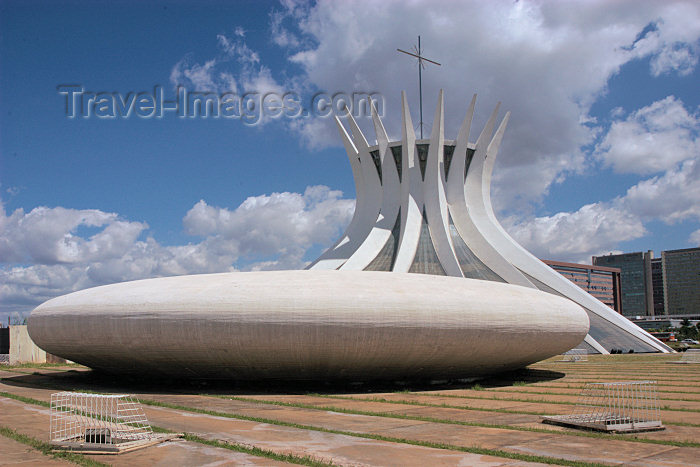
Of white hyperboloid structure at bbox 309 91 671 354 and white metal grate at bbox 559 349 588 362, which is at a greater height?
white hyperboloid structure at bbox 309 91 671 354

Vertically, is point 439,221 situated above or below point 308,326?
above

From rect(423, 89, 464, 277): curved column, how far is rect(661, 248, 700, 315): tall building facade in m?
122

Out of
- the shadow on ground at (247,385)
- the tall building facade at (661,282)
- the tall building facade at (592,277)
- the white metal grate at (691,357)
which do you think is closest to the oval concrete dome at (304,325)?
the shadow on ground at (247,385)

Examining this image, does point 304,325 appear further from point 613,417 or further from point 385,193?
point 385,193

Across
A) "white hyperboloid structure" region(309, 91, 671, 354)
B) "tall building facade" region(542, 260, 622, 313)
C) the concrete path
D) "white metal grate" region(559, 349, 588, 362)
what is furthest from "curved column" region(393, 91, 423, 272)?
"tall building facade" region(542, 260, 622, 313)

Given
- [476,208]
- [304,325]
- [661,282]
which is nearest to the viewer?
[304,325]

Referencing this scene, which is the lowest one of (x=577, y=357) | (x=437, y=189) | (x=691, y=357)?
(x=577, y=357)

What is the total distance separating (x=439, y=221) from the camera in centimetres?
3784

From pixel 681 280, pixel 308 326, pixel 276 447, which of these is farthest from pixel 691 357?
pixel 681 280

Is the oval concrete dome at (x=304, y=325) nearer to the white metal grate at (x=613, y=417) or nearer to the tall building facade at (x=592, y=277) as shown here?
the white metal grate at (x=613, y=417)

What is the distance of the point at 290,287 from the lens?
53.6 feet

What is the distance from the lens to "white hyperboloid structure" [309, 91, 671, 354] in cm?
3512

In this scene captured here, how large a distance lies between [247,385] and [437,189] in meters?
→ 23.3

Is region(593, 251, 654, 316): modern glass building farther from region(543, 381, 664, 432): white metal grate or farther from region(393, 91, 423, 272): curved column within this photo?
region(543, 381, 664, 432): white metal grate
